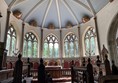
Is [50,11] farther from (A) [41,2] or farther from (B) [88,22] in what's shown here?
(B) [88,22]

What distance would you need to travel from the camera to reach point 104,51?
11391mm

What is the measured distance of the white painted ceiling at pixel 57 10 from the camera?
43.3ft

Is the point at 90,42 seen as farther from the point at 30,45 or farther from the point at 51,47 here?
the point at 30,45

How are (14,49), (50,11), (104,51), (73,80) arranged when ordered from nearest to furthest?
(73,80) → (104,51) → (14,49) → (50,11)

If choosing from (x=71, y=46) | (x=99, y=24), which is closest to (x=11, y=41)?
(x=71, y=46)

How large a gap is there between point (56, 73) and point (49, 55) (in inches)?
201

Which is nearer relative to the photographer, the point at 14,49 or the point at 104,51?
the point at 104,51

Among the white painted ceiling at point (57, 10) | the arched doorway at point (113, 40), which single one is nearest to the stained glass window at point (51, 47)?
the white painted ceiling at point (57, 10)

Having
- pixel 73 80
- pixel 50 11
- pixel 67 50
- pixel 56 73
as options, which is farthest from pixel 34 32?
pixel 73 80

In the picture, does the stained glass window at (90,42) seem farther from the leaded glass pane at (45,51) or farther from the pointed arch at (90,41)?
the leaded glass pane at (45,51)

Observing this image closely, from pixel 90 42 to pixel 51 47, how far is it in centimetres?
518

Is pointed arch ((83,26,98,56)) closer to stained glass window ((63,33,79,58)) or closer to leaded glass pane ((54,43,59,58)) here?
stained glass window ((63,33,79,58))

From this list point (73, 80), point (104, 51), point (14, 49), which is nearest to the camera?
point (73, 80)

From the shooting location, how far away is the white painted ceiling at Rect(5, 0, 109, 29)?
1319 centimetres
